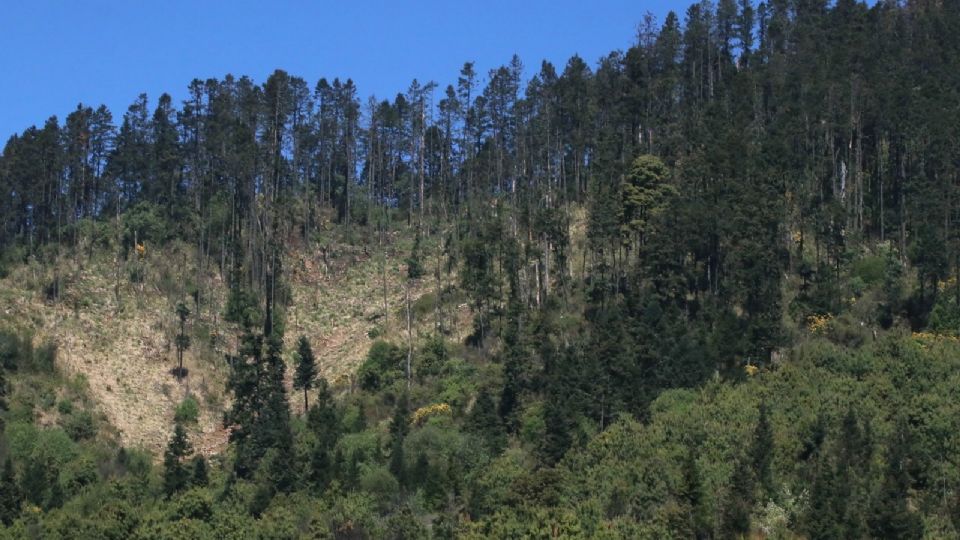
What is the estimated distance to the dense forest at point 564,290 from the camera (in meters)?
67.3

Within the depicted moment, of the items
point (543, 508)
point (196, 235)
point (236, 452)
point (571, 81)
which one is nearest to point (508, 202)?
point (571, 81)

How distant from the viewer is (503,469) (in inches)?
2857

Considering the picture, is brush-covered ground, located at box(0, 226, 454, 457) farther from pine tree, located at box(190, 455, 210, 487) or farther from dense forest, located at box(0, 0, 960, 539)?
pine tree, located at box(190, 455, 210, 487)

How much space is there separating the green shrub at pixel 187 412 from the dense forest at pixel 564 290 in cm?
278

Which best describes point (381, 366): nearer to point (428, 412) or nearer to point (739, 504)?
point (428, 412)

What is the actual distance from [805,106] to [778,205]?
19186mm

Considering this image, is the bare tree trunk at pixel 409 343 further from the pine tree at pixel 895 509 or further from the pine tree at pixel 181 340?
the pine tree at pixel 895 509

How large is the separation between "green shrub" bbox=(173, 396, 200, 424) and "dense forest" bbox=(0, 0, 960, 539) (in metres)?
2.78

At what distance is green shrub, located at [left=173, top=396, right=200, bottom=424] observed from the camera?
93.7m

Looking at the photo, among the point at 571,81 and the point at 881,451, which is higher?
the point at 571,81

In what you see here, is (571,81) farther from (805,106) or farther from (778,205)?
(778,205)

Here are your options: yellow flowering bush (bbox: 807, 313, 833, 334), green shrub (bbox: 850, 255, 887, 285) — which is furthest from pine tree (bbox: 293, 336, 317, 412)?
green shrub (bbox: 850, 255, 887, 285)

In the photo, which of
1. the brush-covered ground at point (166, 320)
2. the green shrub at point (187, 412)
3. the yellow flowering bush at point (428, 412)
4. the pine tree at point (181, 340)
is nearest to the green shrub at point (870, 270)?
the brush-covered ground at point (166, 320)

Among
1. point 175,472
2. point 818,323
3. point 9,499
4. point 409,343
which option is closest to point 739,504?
point 818,323
